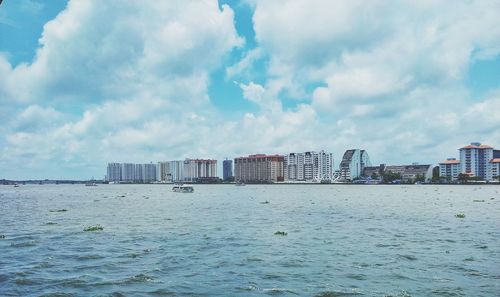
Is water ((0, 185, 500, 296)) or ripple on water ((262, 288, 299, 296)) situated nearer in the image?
ripple on water ((262, 288, 299, 296))

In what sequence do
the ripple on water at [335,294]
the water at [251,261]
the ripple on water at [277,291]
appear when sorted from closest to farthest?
the ripple on water at [335,294] < the ripple on water at [277,291] < the water at [251,261]

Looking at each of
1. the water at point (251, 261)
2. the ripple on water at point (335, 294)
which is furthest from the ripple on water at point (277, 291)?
the ripple on water at point (335, 294)

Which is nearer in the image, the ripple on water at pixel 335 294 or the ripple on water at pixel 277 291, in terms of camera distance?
the ripple on water at pixel 335 294

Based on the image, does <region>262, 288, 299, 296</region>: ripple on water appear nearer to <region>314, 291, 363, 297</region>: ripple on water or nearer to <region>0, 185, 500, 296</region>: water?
<region>0, 185, 500, 296</region>: water

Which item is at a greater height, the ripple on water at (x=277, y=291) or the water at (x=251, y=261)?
the ripple on water at (x=277, y=291)

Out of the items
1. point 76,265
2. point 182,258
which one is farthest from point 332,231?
point 76,265

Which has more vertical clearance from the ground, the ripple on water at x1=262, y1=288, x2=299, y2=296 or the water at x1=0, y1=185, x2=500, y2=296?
the ripple on water at x1=262, y1=288, x2=299, y2=296

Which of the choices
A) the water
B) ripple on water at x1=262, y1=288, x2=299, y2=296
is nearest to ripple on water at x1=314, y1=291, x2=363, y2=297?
the water

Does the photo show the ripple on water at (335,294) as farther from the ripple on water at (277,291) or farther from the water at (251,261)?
the ripple on water at (277,291)

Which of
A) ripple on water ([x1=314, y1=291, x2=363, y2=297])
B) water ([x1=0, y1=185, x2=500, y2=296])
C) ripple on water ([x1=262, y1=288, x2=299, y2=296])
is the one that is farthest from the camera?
water ([x1=0, y1=185, x2=500, y2=296])

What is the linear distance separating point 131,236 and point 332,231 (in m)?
21.7

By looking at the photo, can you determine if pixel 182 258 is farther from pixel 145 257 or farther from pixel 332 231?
pixel 332 231

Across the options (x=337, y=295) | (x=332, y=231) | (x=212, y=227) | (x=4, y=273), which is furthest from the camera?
(x=212, y=227)

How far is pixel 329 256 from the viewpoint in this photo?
102 ft
